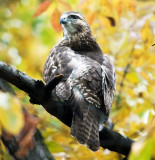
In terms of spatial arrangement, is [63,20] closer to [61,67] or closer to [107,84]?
[61,67]

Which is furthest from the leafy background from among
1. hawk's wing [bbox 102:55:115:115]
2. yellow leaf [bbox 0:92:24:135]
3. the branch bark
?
yellow leaf [bbox 0:92:24:135]

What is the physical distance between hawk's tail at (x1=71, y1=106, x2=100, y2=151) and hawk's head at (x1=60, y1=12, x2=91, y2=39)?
1924 mm

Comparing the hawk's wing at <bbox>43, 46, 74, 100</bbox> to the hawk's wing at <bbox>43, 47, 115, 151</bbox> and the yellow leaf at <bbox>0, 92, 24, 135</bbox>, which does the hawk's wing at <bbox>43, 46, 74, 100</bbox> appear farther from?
the yellow leaf at <bbox>0, 92, 24, 135</bbox>

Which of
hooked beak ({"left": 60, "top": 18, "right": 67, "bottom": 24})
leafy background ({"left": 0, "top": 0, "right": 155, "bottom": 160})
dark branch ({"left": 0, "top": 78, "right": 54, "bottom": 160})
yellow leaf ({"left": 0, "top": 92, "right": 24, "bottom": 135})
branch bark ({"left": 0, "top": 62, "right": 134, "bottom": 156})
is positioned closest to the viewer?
yellow leaf ({"left": 0, "top": 92, "right": 24, "bottom": 135})

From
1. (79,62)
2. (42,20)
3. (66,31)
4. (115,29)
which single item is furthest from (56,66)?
(42,20)

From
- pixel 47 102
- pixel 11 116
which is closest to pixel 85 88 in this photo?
pixel 47 102

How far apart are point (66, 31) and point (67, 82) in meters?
1.84

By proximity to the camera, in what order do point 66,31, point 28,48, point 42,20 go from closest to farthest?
point 66,31 < point 28,48 < point 42,20

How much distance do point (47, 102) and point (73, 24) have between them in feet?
8.30

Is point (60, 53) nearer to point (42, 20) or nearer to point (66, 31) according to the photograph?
point (66, 31)

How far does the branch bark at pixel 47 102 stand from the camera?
3.41m

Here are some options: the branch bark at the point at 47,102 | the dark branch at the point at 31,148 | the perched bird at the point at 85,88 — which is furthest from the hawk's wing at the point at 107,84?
the dark branch at the point at 31,148

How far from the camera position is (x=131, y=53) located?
619 centimetres

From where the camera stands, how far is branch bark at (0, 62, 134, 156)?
134 inches
